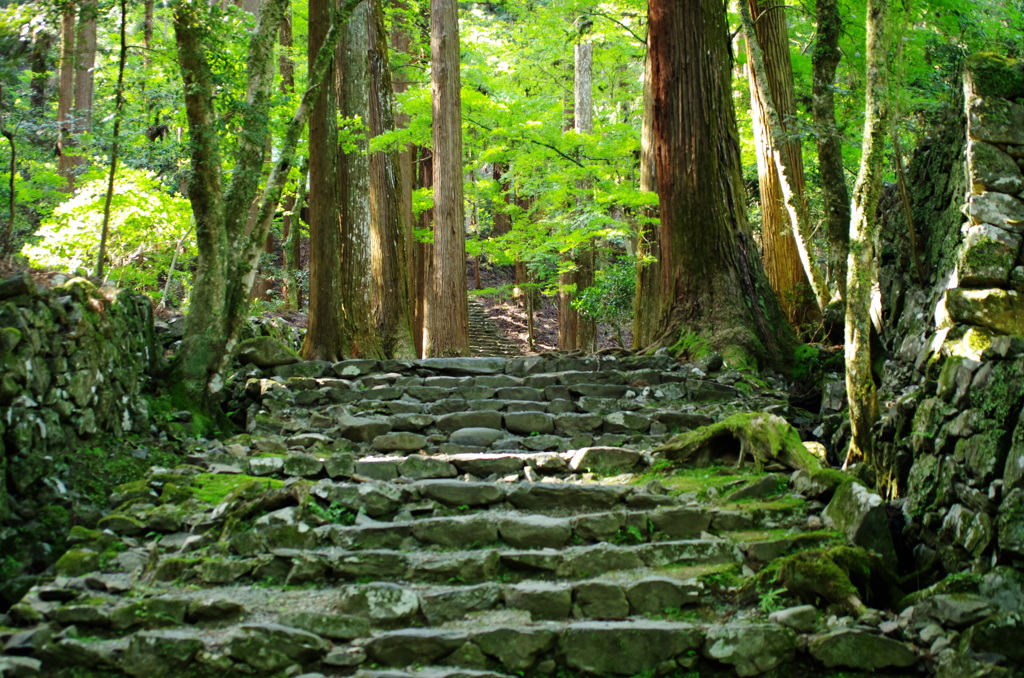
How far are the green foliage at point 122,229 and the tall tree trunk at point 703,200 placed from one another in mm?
6878

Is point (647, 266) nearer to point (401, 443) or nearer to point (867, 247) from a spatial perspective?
point (401, 443)

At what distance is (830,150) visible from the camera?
24.5ft

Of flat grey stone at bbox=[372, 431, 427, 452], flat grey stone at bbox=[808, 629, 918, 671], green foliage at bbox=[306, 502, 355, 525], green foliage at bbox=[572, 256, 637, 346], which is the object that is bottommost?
flat grey stone at bbox=[808, 629, 918, 671]

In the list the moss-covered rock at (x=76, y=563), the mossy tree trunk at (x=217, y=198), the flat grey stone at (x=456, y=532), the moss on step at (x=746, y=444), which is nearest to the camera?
the moss-covered rock at (x=76, y=563)

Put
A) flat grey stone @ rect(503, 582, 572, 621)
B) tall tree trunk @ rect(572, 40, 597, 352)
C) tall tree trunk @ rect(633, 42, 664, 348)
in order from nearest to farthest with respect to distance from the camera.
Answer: flat grey stone @ rect(503, 582, 572, 621)
tall tree trunk @ rect(633, 42, 664, 348)
tall tree trunk @ rect(572, 40, 597, 352)

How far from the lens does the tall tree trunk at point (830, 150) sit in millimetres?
7348

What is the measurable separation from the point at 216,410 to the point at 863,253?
5.92 m

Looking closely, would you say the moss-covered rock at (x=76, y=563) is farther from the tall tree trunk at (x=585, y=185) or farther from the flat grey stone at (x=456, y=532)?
the tall tree trunk at (x=585, y=185)

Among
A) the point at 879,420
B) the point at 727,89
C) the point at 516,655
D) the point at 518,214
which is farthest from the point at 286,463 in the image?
the point at 518,214

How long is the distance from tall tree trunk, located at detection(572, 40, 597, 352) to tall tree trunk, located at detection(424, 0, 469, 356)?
4.23m

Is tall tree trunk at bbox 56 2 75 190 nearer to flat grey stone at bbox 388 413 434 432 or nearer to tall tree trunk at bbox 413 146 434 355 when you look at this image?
tall tree trunk at bbox 413 146 434 355

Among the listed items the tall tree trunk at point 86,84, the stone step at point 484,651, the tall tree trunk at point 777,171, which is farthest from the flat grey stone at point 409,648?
the tall tree trunk at point 86,84

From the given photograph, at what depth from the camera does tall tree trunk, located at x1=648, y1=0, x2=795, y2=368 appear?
908 centimetres

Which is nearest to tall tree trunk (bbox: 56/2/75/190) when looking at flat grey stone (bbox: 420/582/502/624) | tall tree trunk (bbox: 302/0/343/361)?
tall tree trunk (bbox: 302/0/343/361)
